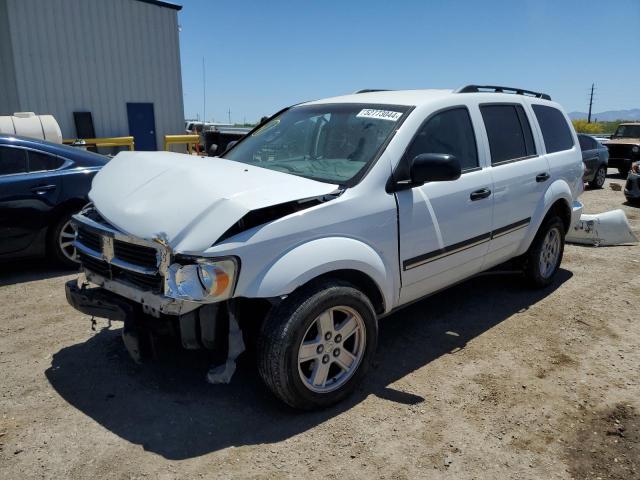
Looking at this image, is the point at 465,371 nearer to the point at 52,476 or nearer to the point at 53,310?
the point at 52,476

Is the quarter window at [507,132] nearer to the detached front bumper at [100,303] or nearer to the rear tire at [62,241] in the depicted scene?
the detached front bumper at [100,303]

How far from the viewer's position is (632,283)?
5.57m

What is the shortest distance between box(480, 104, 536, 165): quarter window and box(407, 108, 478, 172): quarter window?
258 mm

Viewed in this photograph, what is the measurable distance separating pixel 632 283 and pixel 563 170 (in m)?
1.61

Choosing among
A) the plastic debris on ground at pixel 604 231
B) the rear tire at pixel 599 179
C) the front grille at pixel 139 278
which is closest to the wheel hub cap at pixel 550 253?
the plastic debris on ground at pixel 604 231

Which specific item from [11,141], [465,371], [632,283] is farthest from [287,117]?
[632,283]

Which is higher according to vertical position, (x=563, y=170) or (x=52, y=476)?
(x=563, y=170)

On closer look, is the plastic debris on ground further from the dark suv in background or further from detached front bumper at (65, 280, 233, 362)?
the dark suv in background

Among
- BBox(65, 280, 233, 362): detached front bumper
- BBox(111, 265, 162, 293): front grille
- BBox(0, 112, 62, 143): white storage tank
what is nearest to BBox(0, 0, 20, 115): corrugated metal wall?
BBox(0, 112, 62, 143): white storage tank

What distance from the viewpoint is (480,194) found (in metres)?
3.91

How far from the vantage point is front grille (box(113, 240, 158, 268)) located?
277 cm

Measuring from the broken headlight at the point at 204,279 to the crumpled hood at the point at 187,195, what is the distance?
0.10 m

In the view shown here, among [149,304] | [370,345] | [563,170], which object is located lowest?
[370,345]

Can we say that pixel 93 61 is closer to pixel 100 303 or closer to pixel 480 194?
pixel 100 303
